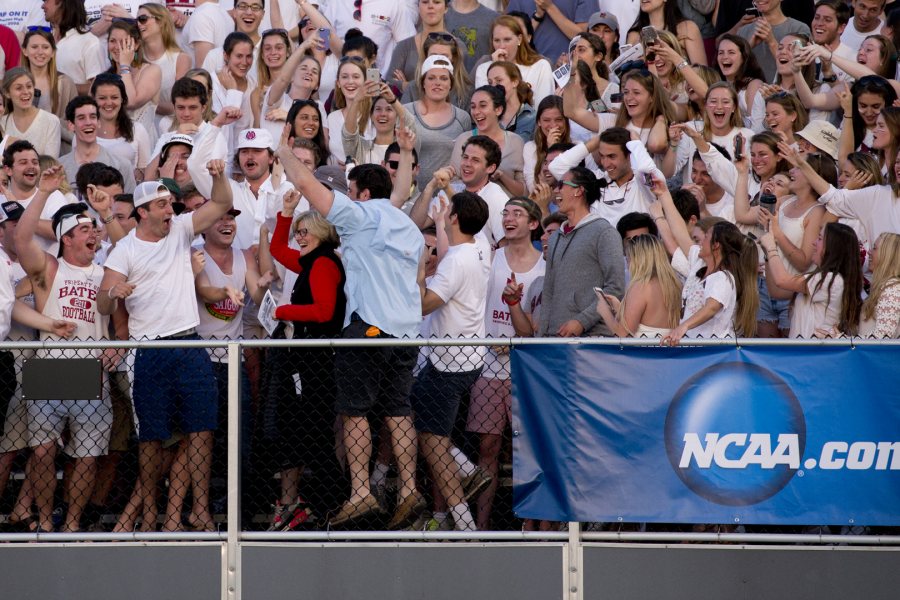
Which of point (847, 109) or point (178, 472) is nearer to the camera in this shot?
point (178, 472)

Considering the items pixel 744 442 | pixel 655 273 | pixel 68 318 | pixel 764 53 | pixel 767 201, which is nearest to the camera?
pixel 744 442

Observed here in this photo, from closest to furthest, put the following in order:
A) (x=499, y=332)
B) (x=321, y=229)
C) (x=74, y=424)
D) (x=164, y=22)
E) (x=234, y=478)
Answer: (x=234, y=478) → (x=74, y=424) → (x=321, y=229) → (x=499, y=332) → (x=164, y=22)

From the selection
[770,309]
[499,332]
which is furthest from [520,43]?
[770,309]

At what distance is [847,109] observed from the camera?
10.1 metres

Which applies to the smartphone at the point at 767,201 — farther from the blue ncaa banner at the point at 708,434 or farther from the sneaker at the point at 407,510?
the sneaker at the point at 407,510

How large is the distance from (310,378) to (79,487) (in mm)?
1537

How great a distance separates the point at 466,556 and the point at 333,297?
172cm

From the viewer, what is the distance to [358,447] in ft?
25.3

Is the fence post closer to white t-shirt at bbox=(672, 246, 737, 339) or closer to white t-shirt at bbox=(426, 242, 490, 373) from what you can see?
white t-shirt at bbox=(426, 242, 490, 373)

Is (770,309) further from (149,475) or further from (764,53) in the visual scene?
(149,475)

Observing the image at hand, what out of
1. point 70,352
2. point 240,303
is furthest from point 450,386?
point 70,352

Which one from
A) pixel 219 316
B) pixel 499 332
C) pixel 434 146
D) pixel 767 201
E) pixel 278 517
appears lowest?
pixel 278 517

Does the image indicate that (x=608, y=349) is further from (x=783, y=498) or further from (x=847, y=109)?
(x=847, y=109)

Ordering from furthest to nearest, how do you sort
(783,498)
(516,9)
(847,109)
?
(516,9), (847,109), (783,498)
